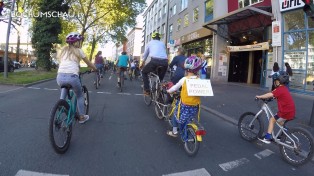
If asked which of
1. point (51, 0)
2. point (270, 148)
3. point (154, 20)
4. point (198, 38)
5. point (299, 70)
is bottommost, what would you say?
point (270, 148)

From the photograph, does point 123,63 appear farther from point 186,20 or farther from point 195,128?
point 186,20

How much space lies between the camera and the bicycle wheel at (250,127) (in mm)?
5656

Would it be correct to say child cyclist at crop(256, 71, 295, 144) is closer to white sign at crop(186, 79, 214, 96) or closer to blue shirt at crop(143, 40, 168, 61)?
white sign at crop(186, 79, 214, 96)

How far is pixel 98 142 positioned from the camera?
5051 millimetres

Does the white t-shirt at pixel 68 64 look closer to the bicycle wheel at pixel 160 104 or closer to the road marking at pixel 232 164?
the bicycle wheel at pixel 160 104

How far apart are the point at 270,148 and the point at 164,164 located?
7.51 feet

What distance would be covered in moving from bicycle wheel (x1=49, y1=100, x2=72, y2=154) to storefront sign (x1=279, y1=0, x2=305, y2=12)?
13491mm

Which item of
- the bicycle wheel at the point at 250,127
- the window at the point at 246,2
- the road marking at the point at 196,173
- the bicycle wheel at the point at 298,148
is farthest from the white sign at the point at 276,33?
the road marking at the point at 196,173

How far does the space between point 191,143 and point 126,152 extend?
3.32ft

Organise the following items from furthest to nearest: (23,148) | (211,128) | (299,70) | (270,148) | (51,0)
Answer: (51,0)
(299,70)
(211,128)
(270,148)
(23,148)

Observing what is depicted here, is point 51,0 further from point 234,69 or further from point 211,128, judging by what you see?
point 211,128

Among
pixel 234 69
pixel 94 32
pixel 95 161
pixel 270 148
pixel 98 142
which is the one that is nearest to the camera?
pixel 95 161

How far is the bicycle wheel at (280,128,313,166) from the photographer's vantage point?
449 cm

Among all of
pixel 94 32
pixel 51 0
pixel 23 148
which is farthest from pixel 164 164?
pixel 94 32
